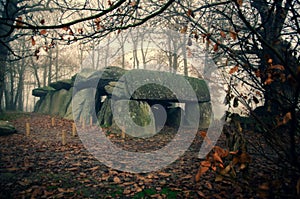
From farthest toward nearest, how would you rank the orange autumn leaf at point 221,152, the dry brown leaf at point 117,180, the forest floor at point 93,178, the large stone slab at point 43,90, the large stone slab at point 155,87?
1. the large stone slab at point 43,90
2. the large stone slab at point 155,87
3. the dry brown leaf at point 117,180
4. the forest floor at point 93,178
5. the orange autumn leaf at point 221,152

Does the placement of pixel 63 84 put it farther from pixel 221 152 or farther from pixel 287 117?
pixel 287 117

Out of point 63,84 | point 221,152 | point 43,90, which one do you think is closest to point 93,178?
point 221,152

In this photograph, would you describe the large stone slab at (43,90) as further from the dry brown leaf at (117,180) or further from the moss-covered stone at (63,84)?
the dry brown leaf at (117,180)

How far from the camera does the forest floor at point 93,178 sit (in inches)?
127

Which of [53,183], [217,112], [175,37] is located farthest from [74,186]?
[217,112]

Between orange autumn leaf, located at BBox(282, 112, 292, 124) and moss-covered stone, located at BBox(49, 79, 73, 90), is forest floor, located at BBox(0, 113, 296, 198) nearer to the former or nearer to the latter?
orange autumn leaf, located at BBox(282, 112, 292, 124)

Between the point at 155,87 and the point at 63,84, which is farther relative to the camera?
the point at 63,84

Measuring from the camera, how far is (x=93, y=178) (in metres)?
3.86

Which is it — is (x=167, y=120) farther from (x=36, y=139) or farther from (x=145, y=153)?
(x=36, y=139)

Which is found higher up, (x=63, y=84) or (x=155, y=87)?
(x=63, y=84)

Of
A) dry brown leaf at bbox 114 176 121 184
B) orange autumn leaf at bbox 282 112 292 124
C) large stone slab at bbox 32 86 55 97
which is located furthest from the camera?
large stone slab at bbox 32 86 55 97

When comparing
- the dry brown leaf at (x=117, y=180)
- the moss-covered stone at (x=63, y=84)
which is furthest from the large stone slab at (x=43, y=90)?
the dry brown leaf at (x=117, y=180)

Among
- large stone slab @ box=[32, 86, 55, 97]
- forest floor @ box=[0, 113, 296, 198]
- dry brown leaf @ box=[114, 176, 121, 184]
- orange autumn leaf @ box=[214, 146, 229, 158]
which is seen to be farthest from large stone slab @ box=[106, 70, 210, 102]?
orange autumn leaf @ box=[214, 146, 229, 158]

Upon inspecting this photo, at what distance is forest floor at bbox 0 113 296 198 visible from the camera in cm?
323
